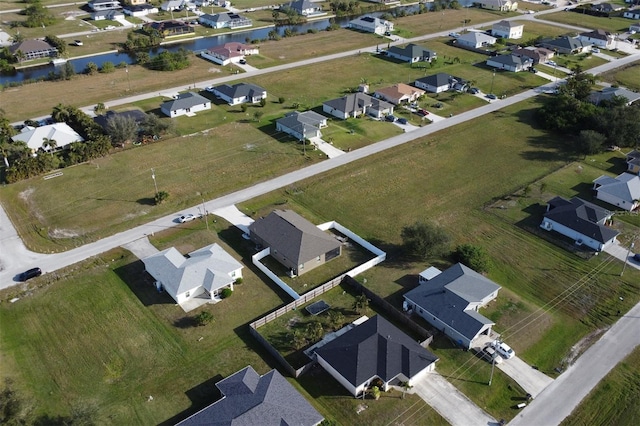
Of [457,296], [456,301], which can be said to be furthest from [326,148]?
[456,301]

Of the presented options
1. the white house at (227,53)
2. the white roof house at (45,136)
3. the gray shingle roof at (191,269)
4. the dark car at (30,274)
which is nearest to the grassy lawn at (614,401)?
the gray shingle roof at (191,269)

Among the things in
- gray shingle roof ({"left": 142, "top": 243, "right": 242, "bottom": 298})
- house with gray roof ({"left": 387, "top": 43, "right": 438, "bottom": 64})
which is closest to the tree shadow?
gray shingle roof ({"left": 142, "top": 243, "right": 242, "bottom": 298})

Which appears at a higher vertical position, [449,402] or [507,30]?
[507,30]

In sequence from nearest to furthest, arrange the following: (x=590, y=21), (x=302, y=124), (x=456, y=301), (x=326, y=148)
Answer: (x=456, y=301)
(x=326, y=148)
(x=302, y=124)
(x=590, y=21)

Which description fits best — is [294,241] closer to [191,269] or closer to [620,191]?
[191,269]

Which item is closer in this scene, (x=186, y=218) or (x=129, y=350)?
(x=129, y=350)

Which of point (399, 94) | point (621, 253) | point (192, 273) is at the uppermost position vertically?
point (399, 94)

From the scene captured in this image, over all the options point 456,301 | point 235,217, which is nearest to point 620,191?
point 456,301

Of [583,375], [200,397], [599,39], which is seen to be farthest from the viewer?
[599,39]
